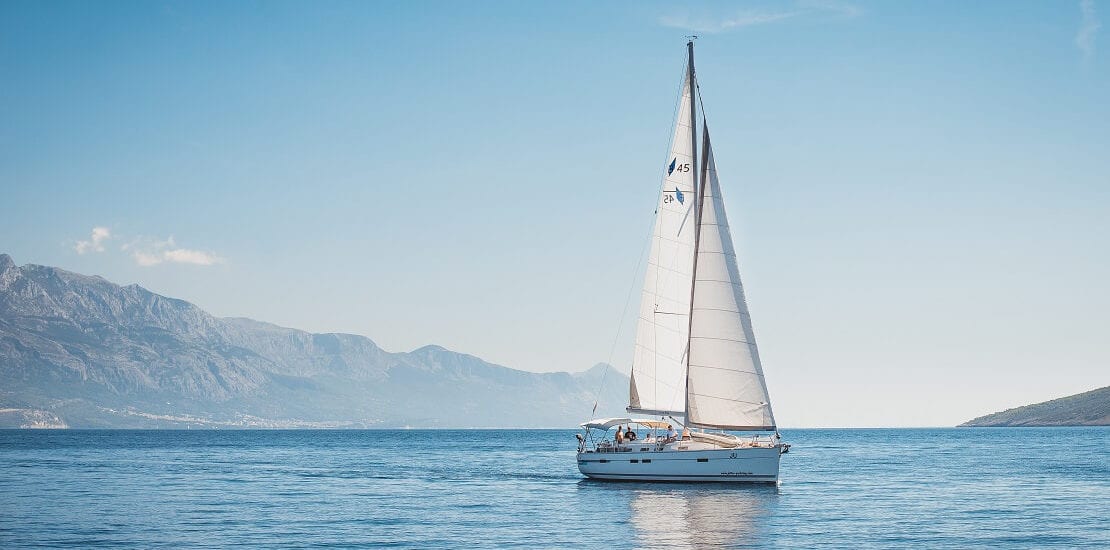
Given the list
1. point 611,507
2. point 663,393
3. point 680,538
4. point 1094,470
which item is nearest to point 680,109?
point 663,393

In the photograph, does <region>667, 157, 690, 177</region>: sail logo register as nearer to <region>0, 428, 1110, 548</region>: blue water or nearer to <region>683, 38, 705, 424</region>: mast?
<region>683, 38, 705, 424</region>: mast

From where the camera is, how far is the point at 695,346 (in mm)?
60938

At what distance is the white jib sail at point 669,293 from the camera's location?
61562mm

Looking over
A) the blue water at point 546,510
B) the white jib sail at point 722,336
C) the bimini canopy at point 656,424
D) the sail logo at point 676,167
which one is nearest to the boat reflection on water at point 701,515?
the blue water at point 546,510

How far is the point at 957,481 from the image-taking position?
242 ft

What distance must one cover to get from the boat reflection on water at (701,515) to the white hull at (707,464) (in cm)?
74

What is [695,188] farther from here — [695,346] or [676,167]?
[695,346]

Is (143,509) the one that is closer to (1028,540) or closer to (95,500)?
(95,500)

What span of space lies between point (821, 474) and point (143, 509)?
52.6 meters

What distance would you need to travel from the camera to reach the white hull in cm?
5969

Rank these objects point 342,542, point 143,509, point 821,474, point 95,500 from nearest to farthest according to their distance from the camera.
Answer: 1. point 342,542
2. point 143,509
3. point 95,500
4. point 821,474

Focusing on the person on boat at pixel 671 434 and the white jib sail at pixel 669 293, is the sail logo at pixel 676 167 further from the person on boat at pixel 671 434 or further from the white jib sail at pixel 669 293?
the person on boat at pixel 671 434

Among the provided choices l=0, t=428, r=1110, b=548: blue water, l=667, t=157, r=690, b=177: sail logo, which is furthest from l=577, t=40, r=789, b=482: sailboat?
l=0, t=428, r=1110, b=548: blue water

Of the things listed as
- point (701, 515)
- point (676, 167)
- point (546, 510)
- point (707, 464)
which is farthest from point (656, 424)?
point (676, 167)
